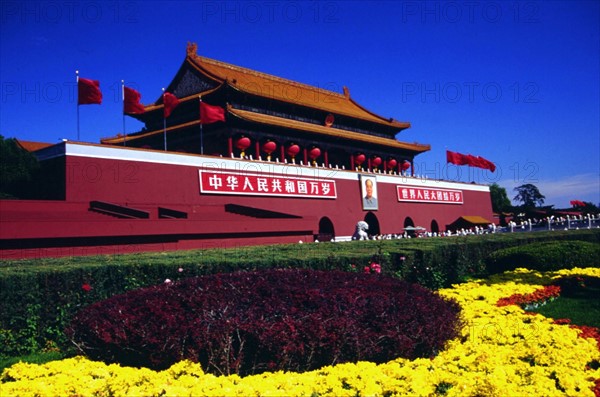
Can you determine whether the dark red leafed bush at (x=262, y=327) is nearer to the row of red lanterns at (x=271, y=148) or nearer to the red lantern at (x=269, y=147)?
the row of red lanterns at (x=271, y=148)

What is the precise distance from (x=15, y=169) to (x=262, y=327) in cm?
1402

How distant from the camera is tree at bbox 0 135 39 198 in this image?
1479 cm

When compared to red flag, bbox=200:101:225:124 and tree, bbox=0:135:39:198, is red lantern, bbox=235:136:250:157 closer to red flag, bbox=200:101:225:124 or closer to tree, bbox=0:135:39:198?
red flag, bbox=200:101:225:124

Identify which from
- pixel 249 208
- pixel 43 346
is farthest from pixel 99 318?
pixel 249 208

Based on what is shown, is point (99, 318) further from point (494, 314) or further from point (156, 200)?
point (156, 200)

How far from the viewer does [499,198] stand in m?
57.3

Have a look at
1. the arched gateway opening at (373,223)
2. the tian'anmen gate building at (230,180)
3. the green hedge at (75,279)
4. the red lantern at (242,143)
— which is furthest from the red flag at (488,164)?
the green hedge at (75,279)

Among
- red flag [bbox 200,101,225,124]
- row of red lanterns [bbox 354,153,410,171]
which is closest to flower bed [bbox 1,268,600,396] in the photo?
red flag [bbox 200,101,225,124]

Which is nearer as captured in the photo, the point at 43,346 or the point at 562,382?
the point at 562,382

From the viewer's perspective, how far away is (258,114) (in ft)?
71.1

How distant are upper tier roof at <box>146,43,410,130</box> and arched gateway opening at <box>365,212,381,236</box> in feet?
18.4

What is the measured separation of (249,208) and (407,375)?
14.1m

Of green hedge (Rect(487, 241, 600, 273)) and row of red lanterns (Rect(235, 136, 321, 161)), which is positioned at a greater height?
row of red lanterns (Rect(235, 136, 321, 161))

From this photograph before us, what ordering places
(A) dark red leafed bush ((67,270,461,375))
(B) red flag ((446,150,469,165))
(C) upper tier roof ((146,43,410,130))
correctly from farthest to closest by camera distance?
(B) red flag ((446,150,469,165)), (C) upper tier roof ((146,43,410,130)), (A) dark red leafed bush ((67,270,461,375))
